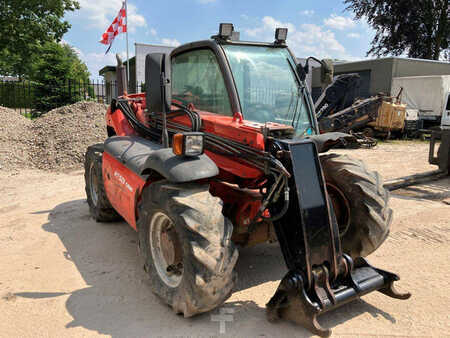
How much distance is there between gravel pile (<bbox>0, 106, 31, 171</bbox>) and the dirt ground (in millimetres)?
3439

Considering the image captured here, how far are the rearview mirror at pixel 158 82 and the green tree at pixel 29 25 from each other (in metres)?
25.0

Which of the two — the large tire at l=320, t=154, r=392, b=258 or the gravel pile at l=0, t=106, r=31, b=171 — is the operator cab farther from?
the gravel pile at l=0, t=106, r=31, b=171

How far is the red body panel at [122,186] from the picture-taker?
3.79m

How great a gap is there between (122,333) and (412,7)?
31.4 m

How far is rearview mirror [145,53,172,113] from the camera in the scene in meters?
3.11

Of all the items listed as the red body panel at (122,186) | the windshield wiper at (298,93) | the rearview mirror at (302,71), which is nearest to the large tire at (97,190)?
the red body panel at (122,186)

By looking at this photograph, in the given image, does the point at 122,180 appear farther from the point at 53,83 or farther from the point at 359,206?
the point at 53,83

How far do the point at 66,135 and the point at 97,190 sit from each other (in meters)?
5.55

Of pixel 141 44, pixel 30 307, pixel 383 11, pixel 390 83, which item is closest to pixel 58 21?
pixel 141 44

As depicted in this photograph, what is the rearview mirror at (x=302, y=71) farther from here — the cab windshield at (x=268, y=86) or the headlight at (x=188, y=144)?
the headlight at (x=188, y=144)

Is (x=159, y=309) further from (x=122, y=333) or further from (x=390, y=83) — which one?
(x=390, y=83)

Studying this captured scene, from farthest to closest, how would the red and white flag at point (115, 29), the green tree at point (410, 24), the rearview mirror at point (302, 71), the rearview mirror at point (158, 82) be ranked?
the green tree at point (410, 24) → the red and white flag at point (115, 29) → the rearview mirror at point (302, 71) → the rearview mirror at point (158, 82)

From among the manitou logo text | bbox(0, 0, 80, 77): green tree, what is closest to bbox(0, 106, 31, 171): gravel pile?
the manitou logo text

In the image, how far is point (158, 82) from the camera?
10.3ft
